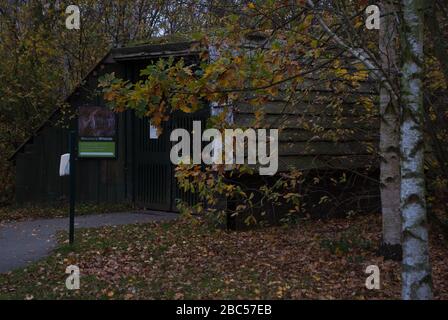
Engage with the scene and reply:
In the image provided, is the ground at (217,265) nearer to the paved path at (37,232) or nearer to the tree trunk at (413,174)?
the paved path at (37,232)

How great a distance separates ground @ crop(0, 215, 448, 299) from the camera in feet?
22.7

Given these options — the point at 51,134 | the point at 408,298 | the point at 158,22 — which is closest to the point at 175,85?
the point at 408,298

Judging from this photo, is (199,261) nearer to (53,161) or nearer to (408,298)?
(408,298)

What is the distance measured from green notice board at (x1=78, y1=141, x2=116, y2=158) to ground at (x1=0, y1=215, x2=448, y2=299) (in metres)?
2.93

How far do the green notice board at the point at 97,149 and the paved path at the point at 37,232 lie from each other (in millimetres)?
1437

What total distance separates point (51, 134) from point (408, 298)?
1019 cm

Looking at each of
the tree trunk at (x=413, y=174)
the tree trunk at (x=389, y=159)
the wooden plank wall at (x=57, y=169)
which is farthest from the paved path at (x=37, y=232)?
the tree trunk at (x=413, y=174)

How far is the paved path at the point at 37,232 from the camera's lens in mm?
8672

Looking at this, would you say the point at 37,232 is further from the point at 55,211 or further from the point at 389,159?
the point at 389,159

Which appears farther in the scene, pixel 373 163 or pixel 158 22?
pixel 158 22

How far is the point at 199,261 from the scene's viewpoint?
8.24 meters

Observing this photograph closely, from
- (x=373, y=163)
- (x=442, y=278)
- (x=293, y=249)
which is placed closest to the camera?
(x=442, y=278)

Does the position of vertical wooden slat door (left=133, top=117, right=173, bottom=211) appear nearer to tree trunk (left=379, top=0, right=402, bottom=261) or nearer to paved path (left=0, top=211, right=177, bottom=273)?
paved path (left=0, top=211, right=177, bottom=273)

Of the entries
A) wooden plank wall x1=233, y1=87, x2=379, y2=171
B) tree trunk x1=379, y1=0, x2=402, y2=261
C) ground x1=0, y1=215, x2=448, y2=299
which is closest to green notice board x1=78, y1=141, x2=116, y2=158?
ground x1=0, y1=215, x2=448, y2=299
